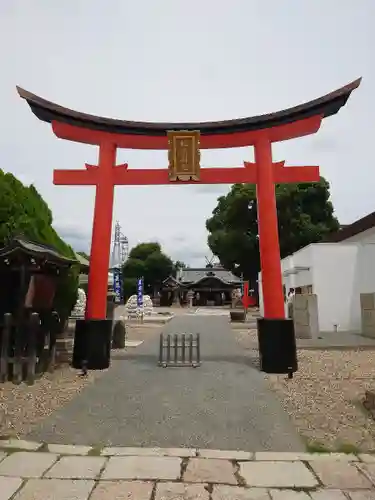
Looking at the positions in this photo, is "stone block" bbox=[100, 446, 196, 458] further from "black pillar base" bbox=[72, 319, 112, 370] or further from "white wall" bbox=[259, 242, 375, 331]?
"white wall" bbox=[259, 242, 375, 331]

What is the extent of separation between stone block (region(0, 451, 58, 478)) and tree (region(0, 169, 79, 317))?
6.12 meters

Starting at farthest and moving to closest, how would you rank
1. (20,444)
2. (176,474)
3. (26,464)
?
1. (20,444)
2. (26,464)
3. (176,474)

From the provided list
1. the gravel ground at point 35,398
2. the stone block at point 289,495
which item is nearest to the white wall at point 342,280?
the gravel ground at point 35,398

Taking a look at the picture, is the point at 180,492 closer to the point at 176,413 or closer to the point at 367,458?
the point at 367,458

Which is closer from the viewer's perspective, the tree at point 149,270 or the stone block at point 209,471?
the stone block at point 209,471

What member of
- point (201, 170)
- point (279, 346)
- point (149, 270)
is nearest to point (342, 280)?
point (279, 346)

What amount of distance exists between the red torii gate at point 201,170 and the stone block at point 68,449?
4725 millimetres

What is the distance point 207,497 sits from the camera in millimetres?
3475

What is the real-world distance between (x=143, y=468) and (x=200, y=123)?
7680 millimetres

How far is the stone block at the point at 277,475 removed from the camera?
12.2ft

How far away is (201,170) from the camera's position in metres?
9.81

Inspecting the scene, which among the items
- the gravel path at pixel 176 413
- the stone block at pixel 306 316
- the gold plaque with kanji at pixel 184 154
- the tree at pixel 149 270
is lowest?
the gravel path at pixel 176 413

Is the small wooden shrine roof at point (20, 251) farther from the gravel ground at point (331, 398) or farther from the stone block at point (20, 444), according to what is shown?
the gravel ground at point (331, 398)

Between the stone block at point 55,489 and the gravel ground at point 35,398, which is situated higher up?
the gravel ground at point 35,398
